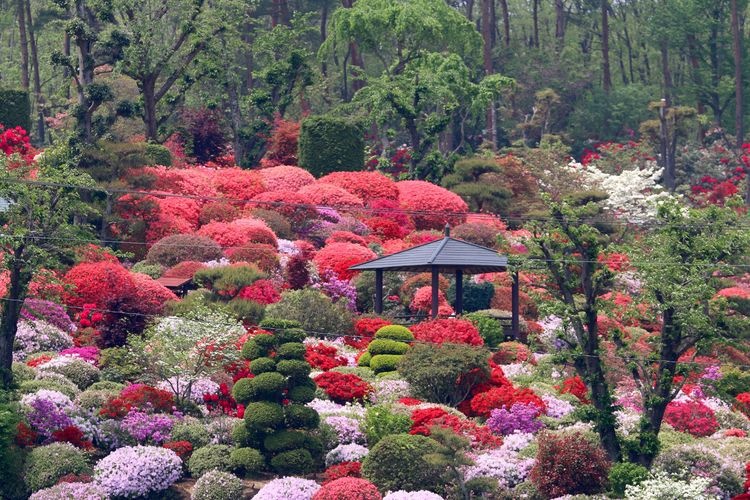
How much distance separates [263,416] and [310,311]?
9624 mm

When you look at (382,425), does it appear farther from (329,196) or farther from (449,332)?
(329,196)

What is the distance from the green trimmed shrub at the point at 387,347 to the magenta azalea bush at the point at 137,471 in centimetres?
919

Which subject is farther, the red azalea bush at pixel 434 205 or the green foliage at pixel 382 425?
the red azalea bush at pixel 434 205

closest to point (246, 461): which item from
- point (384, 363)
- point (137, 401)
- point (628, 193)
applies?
point (137, 401)

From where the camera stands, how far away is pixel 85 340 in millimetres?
36656

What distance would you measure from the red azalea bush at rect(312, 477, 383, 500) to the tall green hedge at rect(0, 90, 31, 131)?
3397 centimetres

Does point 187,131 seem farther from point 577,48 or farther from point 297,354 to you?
point 577,48

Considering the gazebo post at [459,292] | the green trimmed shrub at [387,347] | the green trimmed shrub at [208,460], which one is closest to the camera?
the green trimmed shrub at [208,460]

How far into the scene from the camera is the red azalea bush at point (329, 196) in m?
52.5

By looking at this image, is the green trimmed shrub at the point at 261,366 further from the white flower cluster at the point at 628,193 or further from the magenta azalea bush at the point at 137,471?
the white flower cluster at the point at 628,193

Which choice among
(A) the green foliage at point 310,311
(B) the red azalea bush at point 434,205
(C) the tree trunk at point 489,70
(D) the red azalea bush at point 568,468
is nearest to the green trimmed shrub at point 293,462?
(D) the red azalea bush at point 568,468

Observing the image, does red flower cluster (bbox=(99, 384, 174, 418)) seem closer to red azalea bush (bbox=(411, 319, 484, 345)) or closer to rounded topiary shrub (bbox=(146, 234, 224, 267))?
red azalea bush (bbox=(411, 319, 484, 345))

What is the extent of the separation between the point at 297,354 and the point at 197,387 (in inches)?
161

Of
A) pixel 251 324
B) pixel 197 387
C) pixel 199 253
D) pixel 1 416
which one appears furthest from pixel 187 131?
pixel 1 416
